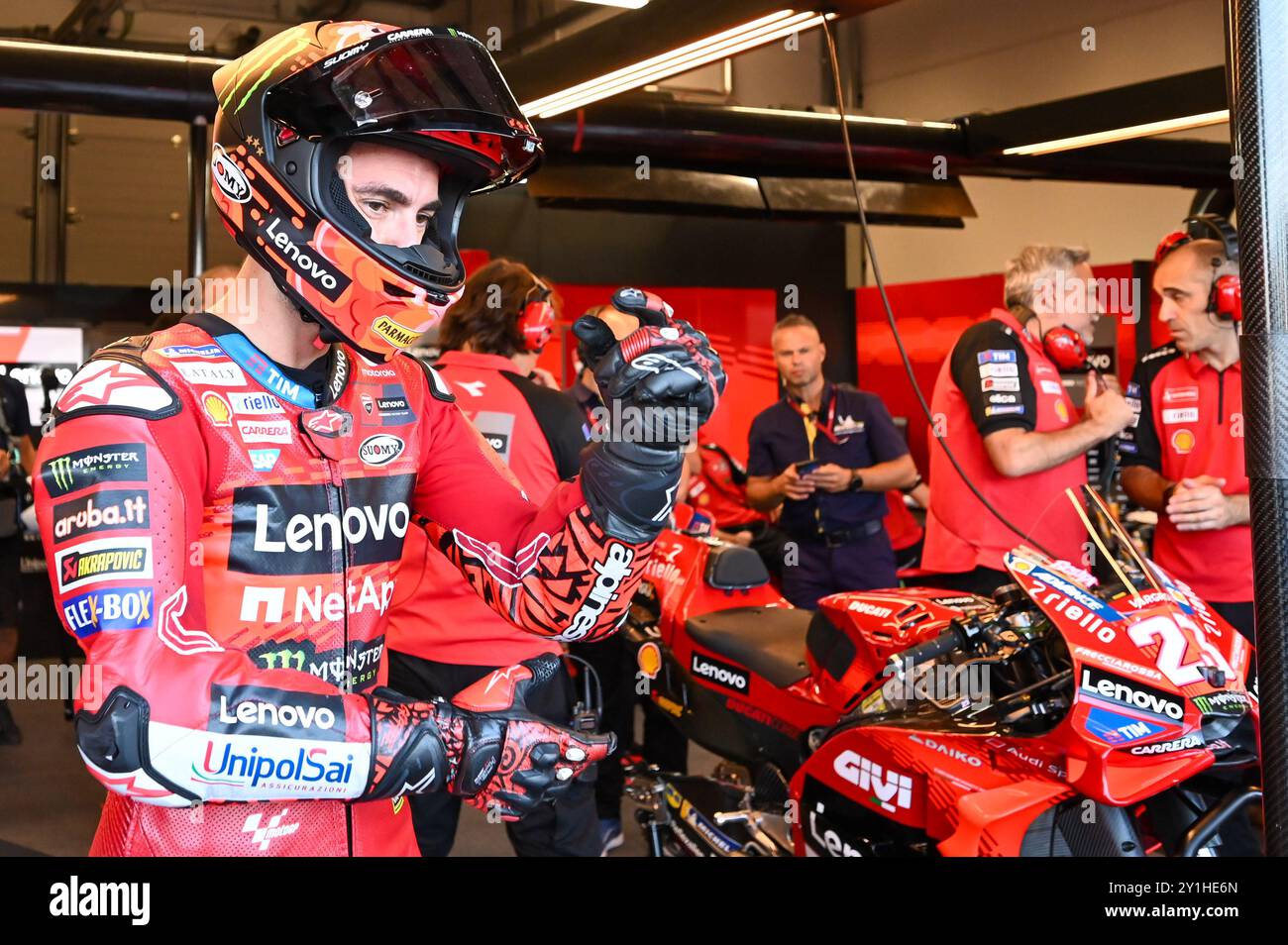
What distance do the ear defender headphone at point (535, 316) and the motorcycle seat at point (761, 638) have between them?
32.2 inches

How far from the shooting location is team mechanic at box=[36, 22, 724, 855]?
3.34 ft

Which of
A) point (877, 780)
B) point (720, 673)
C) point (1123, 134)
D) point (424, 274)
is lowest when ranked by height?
point (877, 780)

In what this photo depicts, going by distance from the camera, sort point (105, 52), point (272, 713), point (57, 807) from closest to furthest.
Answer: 1. point (272, 713)
2. point (57, 807)
3. point (105, 52)

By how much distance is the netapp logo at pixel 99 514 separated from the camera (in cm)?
103

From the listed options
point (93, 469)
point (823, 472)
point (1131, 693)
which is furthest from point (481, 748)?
point (823, 472)

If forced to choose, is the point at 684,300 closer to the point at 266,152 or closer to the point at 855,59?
the point at 855,59

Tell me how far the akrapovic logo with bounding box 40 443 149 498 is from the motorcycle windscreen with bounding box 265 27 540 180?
373 millimetres

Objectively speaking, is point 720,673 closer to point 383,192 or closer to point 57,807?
point 383,192

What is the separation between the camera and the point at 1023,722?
2020 mm

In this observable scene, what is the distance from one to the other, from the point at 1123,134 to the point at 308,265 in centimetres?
535

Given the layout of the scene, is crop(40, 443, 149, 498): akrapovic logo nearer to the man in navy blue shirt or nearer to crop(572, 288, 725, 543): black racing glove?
crop(572, 288, 725, 543): black racing glove

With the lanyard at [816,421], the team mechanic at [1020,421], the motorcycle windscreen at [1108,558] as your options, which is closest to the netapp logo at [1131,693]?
the motorcycle windscreen at [1108,558]

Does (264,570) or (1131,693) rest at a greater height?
(264,570)

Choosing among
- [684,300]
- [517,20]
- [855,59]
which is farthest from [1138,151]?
[517,20]
